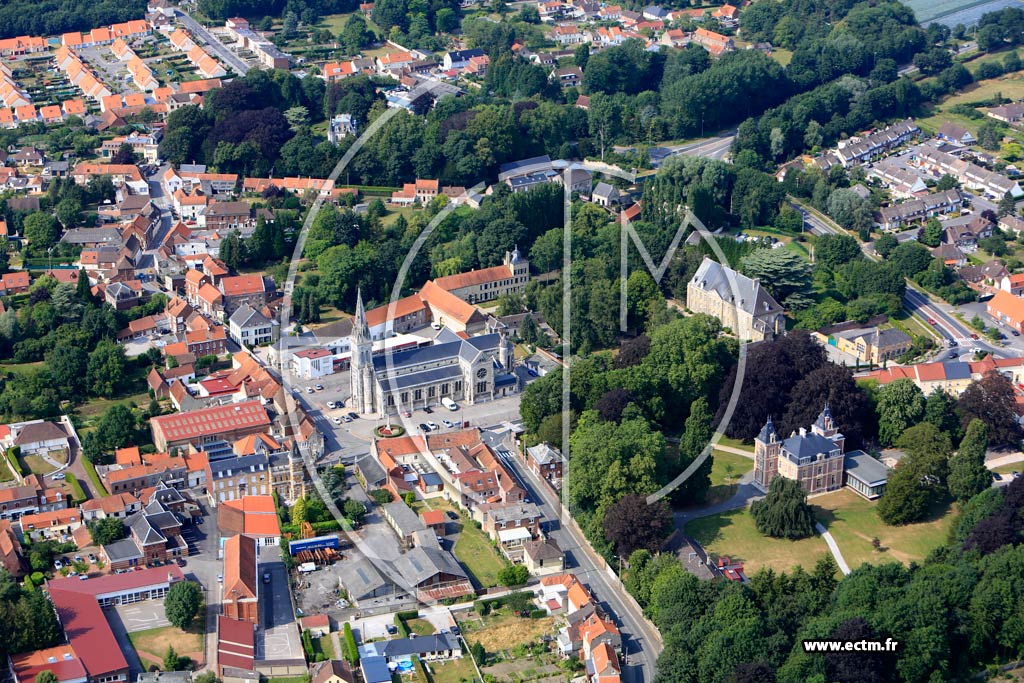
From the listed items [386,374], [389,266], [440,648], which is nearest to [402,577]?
[440,648]

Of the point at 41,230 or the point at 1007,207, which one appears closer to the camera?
the point at 41,230

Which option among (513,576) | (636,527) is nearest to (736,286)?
(636,527)

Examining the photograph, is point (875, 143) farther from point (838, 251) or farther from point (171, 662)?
point (171, 662)

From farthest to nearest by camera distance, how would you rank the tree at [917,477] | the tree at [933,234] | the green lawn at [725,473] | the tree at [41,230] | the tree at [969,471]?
the tree at [933,234] < the tree at [41,230] < the green lawn at [725,473] < the tree at [969,471] < the tree at [917,477]

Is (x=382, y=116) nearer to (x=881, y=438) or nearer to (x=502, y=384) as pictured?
(x=502, y=384)

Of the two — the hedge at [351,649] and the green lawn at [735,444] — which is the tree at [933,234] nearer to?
the green lawn at [735,444]

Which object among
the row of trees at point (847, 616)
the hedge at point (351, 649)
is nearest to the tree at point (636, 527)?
the row of trees at point (847, 616)
